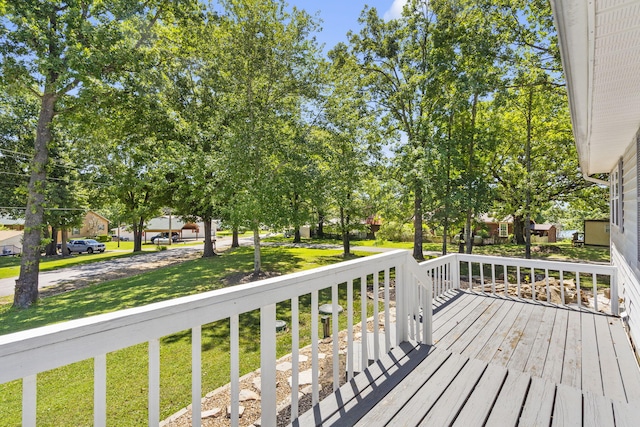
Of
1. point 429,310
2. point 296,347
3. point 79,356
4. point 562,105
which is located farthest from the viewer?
point 562,105

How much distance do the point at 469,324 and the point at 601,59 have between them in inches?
122

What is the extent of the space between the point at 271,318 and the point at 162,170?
542 inches

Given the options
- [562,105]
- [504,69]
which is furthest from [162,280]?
[562,105]

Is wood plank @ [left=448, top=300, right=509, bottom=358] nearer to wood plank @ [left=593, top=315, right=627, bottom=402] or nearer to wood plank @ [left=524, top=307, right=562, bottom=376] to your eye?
wood plank @ [left=524, top=307, right=562, bottom=376]

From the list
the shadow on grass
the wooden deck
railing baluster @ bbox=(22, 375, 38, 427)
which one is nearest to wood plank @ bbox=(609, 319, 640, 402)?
the wooden deck

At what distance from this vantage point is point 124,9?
8562 mm

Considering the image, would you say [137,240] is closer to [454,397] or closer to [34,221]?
[34,221]

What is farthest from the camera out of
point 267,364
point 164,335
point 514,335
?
point 514,335

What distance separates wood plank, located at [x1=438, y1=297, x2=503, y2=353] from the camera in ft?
11.2

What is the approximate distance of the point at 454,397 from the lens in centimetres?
222

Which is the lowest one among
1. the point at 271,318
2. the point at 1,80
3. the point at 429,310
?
the point at 429,310

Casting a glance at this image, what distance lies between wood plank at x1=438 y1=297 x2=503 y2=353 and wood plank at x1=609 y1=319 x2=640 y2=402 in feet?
4.07

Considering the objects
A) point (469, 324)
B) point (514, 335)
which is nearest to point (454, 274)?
point (469, 324)

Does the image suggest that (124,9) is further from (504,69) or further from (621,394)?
(621,394)
